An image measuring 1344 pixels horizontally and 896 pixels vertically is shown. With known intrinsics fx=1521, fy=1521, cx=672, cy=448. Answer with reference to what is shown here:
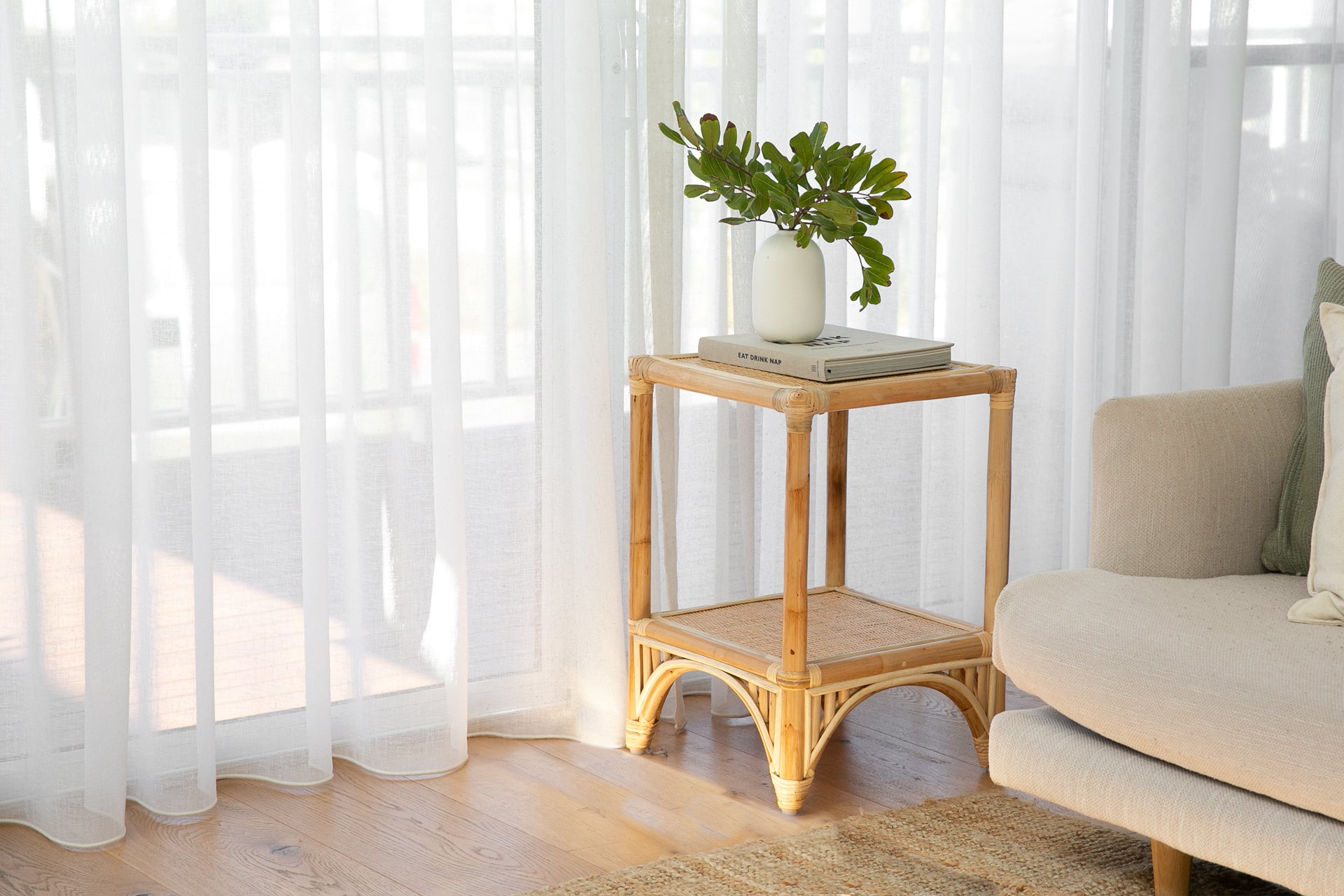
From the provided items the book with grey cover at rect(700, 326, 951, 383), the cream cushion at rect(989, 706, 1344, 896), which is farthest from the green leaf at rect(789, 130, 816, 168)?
the cream cushion at rect(989, 706, 1344, 896)

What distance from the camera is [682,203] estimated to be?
8.02ft

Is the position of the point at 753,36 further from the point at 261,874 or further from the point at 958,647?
the point at 261,874

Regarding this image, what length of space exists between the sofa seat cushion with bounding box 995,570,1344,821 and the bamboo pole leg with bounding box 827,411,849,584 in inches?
25.7

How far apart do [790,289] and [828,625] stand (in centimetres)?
52

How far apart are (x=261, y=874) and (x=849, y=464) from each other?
1.26m

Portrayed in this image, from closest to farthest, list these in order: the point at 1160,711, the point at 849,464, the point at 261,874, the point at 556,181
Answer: the point at 1160,711 → the point at 261,874 → the point at 556,181 → the point at 849,464

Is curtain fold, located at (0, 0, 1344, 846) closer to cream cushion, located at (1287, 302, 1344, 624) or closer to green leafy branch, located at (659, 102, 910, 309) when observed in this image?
green leafy branch, located at (659, 102, 910, 309)

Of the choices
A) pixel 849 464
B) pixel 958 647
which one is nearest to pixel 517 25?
pixel 849 464

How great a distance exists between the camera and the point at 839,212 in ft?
7.03

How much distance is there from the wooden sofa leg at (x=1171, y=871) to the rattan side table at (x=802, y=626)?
48 cm

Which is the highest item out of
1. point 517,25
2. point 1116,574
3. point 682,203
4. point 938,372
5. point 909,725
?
point 517,25

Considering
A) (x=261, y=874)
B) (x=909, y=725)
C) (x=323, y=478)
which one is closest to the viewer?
(x=261, y=874)

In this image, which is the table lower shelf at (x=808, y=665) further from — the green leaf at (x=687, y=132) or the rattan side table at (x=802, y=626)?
the green leaf at (x=687, y=132)

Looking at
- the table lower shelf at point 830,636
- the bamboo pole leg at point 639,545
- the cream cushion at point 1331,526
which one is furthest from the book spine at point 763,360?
the cream cushion at point 1331,526
